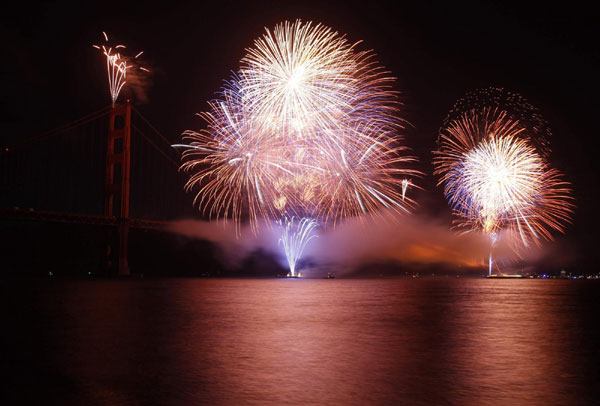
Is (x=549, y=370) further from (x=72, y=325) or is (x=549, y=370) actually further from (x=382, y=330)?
(x=72, y=325)

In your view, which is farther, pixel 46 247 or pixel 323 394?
pixel 46 247

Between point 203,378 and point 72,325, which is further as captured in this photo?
point 72,325

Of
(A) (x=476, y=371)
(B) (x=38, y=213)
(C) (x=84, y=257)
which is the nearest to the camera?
(A) (x=476, y=371)

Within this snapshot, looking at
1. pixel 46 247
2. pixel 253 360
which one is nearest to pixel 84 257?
pixel 46 247

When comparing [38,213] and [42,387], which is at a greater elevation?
[38,213]

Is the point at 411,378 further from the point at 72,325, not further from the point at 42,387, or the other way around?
the point at 72,325

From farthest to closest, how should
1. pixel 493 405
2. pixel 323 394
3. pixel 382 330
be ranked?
pixel 382 330 < pixel 323 394 < pixel 493 405

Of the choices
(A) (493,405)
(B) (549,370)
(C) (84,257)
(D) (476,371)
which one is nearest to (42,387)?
(A) (493,405)

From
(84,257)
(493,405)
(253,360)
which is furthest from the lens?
(84,257)

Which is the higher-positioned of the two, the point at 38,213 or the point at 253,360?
the point at 38,213
